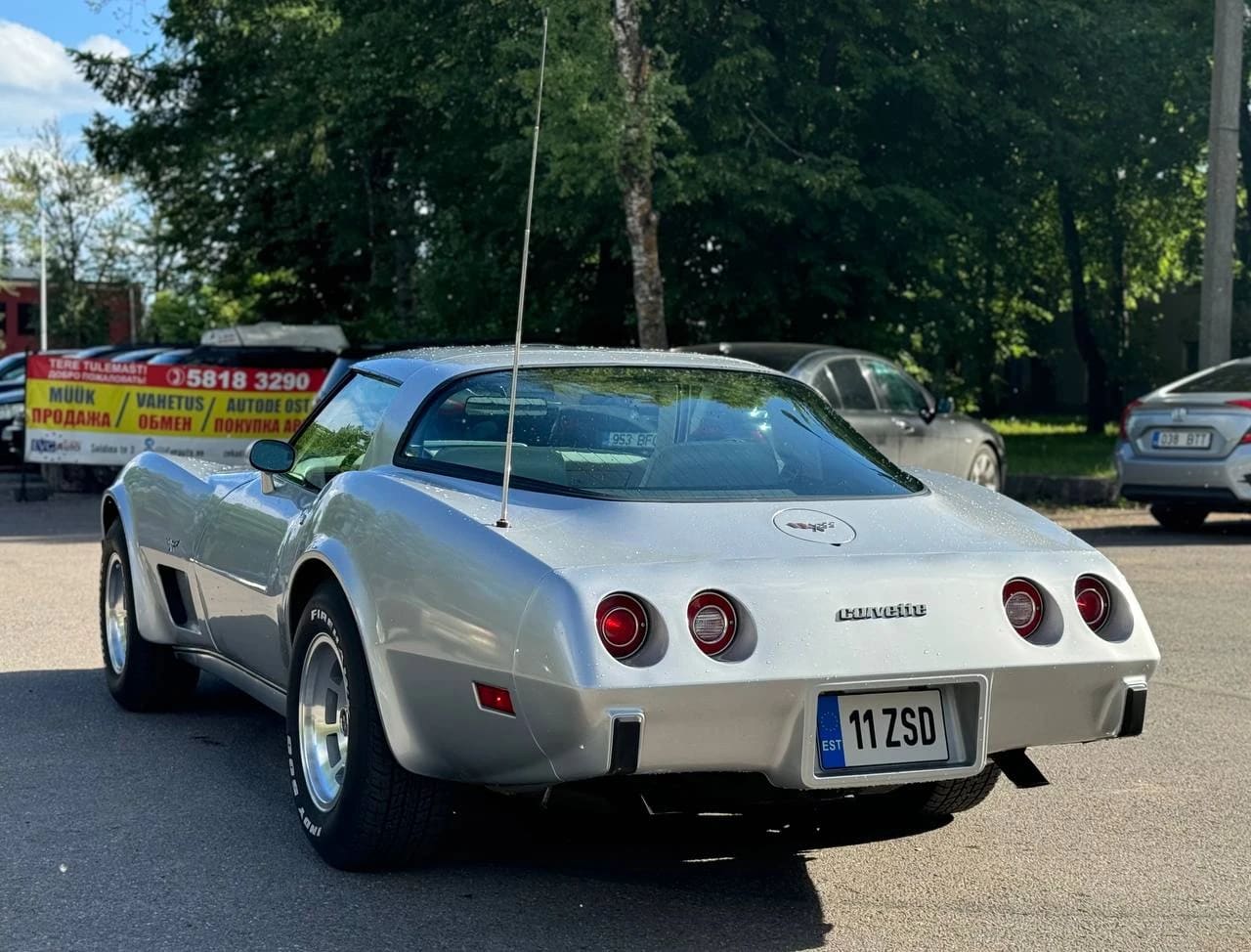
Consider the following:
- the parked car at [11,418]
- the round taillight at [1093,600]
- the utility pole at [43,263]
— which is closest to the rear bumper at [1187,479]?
the round taillight at [1093,600]

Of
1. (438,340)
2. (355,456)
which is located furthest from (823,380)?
(355,456)

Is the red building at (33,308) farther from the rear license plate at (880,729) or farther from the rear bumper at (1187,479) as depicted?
the rear license plate at (880,729)

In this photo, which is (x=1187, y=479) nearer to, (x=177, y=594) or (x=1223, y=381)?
(x=1223, y=381)

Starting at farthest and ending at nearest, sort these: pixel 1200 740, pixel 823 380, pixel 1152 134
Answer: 1. pixel 1152 134
2. pixel 823 380
3. pixel 1200 740

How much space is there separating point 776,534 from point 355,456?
61.7 inches

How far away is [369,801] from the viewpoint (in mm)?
4457

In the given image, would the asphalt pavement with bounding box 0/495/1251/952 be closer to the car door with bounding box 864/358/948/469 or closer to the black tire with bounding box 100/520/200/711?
the black tire with bounding box 100/520/200/711

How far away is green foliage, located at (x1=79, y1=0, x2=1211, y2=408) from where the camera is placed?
2141cm

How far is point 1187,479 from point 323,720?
1052 cm

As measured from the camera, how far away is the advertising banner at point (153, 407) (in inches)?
752

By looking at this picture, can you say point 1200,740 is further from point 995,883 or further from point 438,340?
point 438,340

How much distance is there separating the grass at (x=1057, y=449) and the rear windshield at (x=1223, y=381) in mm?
3232

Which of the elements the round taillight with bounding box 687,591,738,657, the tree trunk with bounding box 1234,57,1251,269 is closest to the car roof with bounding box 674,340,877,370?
the round taillight with bounding box 687,591,738,657

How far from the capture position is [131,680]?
22.4 feet
